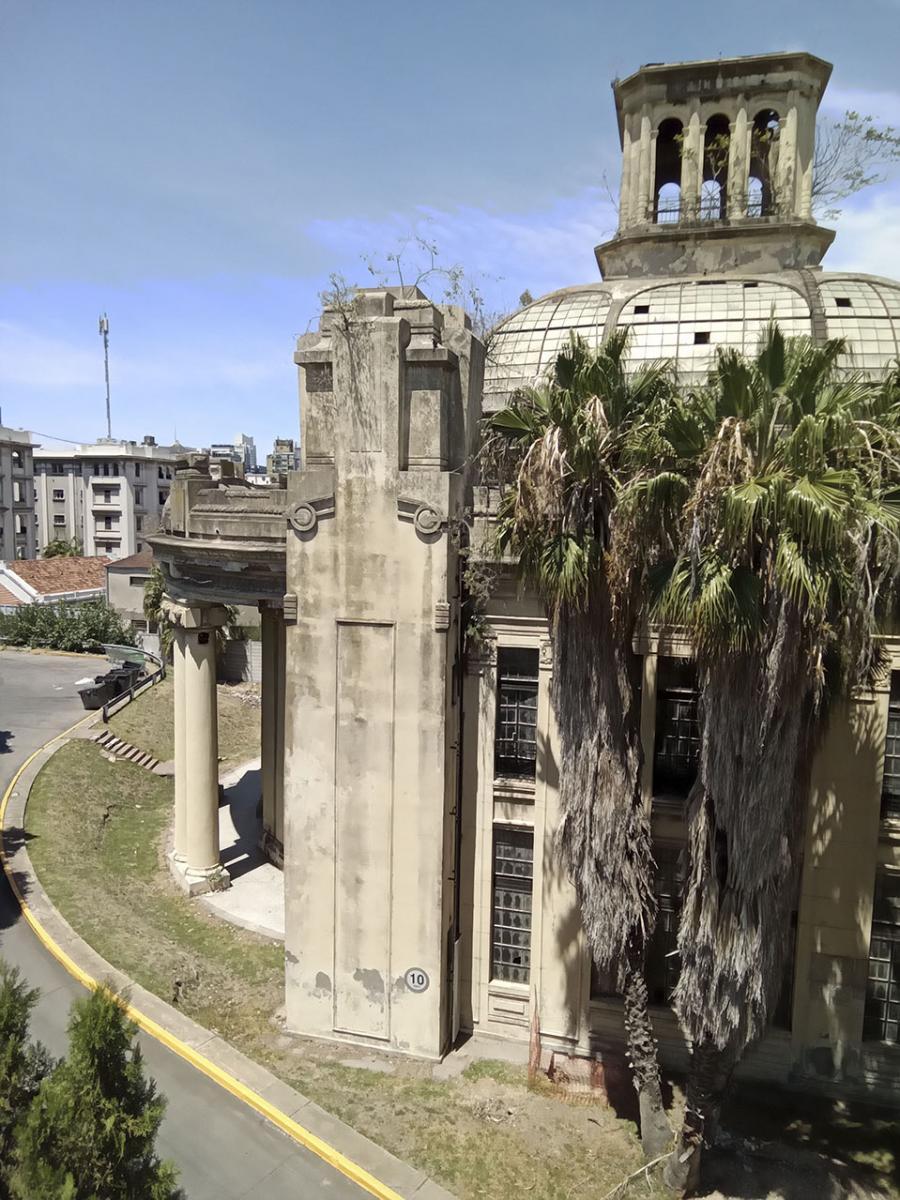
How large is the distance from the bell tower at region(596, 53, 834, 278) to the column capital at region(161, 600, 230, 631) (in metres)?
16.8

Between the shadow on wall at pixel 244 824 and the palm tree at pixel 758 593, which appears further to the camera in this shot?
the shadow on wall at pixel 244 824

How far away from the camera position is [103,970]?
16203 millimetres

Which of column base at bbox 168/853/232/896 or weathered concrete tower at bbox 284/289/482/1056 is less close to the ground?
weathered concrete tower at bbox 284/289/482/1056

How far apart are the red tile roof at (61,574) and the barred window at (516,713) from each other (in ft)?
176

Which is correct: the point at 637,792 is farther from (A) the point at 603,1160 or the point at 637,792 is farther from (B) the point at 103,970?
(B) the point at 103,970

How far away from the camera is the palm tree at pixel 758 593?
28.1 feet

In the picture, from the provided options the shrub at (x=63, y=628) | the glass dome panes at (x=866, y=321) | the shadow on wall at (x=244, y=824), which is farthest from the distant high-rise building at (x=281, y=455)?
the glass dome panes at (x=866, y=321)

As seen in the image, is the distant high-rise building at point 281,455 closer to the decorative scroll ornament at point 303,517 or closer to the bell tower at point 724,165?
the bell tower at point 724,165

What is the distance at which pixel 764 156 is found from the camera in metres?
25.5

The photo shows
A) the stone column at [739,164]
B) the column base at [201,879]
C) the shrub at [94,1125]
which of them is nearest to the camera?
the shrub at [94,1125]

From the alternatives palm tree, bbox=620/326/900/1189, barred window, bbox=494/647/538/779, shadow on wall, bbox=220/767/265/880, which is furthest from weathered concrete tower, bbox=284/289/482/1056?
shadow on wall, bbox=220/767/265/880

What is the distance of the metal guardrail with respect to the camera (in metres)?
34.1

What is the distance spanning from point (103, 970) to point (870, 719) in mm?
15231

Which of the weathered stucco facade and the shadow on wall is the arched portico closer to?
the shadow on wall
